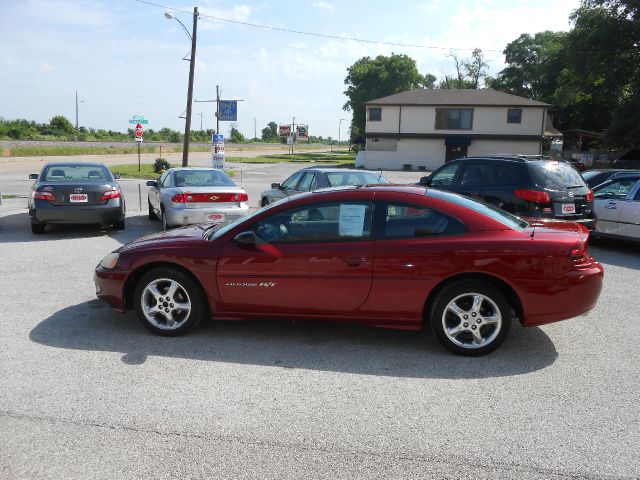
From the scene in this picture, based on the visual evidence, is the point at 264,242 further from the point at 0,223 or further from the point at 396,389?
the point at 0,223

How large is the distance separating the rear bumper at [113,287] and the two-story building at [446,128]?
134ft

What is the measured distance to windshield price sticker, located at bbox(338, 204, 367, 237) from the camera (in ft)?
15.1

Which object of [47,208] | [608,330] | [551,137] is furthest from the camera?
[551,137]

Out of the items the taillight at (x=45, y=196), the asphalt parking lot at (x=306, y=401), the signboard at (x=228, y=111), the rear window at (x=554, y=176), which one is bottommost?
the asphalt parking lot at (x=306, y=401)

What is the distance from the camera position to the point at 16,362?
426 centimetres

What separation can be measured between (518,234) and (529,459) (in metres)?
2.02

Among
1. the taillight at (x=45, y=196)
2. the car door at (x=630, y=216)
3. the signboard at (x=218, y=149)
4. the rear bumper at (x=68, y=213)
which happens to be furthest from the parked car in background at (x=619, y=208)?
the signboard at (x=218, y=149)

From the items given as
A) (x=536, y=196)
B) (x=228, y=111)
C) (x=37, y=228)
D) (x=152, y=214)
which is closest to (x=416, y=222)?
(x=536, y=196)

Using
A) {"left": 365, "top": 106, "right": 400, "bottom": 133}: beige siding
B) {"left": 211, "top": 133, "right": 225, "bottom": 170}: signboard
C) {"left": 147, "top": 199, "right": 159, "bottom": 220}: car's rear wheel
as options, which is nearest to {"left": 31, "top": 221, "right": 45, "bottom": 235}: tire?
{"left": 147, "top": 199, "right": 159, "bottom": 220}: car's rear wheel

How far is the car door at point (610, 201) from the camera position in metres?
9.37

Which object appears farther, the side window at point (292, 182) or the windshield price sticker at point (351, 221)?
the side window at point (292, 182)

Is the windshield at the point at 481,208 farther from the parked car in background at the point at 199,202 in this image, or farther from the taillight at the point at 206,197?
the taillight at the point at 206,197

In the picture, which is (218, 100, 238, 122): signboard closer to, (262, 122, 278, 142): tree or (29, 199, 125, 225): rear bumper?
(29, 199, 125, 225): rear bumper

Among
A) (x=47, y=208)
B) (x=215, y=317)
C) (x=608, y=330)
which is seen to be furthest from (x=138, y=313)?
(x=47, y=208)
